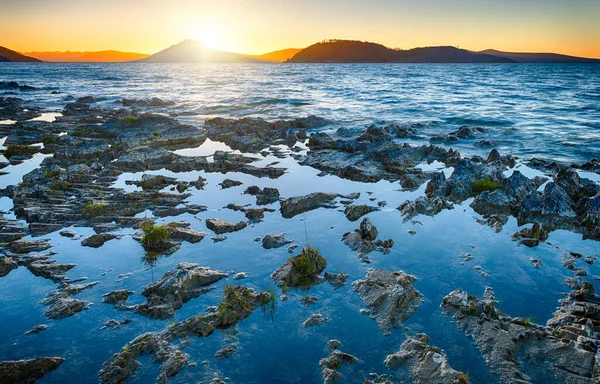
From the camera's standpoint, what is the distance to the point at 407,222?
498 inches

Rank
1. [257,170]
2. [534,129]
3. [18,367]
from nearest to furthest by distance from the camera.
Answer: [18,367], [257,170], [534,129]

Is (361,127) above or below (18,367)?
above

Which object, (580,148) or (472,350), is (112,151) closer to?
(472,350)

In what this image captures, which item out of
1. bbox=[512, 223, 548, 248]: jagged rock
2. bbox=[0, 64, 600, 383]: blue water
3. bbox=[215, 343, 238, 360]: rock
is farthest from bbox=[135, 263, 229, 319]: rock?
bbox=[512, 223, 548, 248]: jagged rock

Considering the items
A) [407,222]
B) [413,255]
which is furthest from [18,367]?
[407,222]

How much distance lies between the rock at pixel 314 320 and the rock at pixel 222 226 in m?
4.89

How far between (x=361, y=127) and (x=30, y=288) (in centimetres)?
2714

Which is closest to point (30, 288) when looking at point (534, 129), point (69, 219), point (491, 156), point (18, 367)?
point (18, 367)

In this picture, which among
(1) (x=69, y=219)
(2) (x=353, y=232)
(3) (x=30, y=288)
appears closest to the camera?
(3) (x=30, y=288)

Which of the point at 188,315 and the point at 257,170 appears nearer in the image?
the point at 188,315

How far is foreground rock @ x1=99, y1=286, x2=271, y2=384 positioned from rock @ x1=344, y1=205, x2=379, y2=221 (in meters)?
5.39

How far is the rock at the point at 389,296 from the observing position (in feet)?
25.8

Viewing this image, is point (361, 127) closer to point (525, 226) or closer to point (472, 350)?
point (525, 226)

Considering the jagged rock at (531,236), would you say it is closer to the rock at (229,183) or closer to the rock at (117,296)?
the rock at (229,183)
